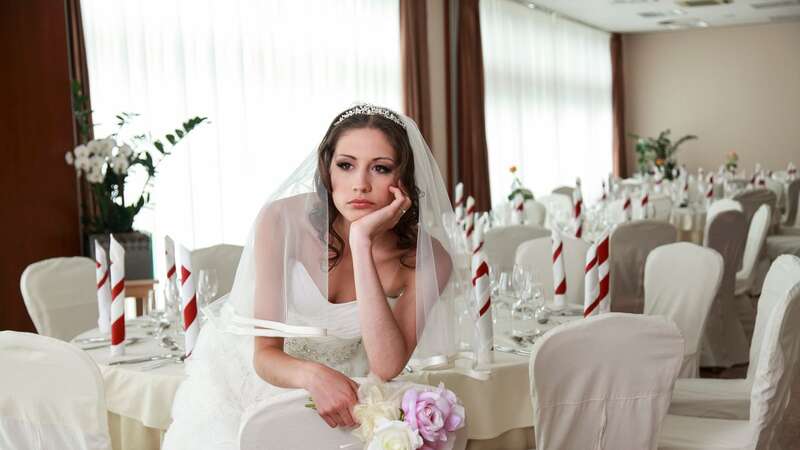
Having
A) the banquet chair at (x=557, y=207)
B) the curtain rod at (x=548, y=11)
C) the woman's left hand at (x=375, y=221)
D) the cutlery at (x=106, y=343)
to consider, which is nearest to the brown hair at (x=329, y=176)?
the woman's left hand at (x=375, y=221)

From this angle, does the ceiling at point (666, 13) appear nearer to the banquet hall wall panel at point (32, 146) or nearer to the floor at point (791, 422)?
the floor at point (791, 422)

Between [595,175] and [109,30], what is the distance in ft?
35.7

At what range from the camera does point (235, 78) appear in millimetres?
7230

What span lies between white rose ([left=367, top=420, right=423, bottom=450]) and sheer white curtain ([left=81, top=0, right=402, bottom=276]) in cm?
458

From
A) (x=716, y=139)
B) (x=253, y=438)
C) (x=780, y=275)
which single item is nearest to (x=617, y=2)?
(x=716, y=139)

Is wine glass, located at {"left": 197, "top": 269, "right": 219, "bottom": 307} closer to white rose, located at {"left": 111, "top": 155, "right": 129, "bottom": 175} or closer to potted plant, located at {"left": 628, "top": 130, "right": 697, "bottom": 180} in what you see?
white rose, located at {"left": 111, "top": 155, "right": 129, "bottom": 175}

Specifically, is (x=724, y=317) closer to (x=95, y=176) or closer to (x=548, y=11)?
(x=95, y=176)

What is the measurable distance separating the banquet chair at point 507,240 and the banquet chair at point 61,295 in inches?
98.6

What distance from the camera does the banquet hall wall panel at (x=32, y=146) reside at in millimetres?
5395

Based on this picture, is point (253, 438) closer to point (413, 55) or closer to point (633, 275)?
point (633, 275)

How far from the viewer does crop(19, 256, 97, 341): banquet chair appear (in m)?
4.18

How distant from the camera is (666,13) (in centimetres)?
1377

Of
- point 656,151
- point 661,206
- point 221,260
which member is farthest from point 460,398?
point 656,151

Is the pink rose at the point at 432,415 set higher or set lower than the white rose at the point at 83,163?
lower
